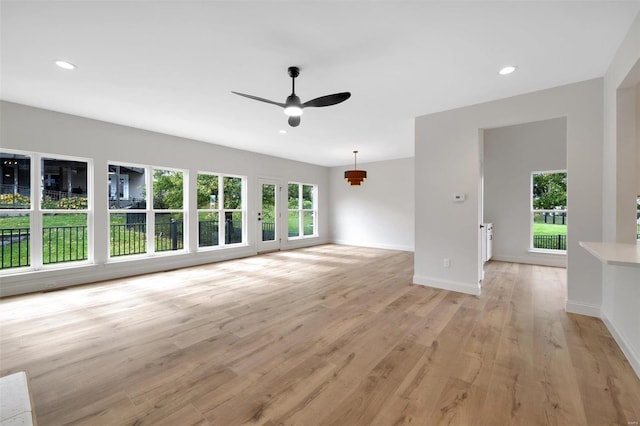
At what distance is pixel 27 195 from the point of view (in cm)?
401

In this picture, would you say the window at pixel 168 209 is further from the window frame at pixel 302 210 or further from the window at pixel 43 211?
the window frame at pixel 302 210

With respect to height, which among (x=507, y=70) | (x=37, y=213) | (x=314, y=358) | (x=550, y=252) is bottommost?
(x=314, y=358)

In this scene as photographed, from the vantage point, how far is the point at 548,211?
580 cm

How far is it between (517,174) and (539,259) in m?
1.91

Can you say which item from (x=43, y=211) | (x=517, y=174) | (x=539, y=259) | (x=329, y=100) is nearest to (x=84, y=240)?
(x=43, y=211)

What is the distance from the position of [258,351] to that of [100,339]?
1570mm

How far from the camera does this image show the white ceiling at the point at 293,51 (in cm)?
200

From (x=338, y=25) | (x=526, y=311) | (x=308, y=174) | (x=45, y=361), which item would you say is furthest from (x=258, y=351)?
(x=308, y=174)

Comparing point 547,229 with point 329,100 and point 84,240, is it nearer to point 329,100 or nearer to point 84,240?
point 329,100

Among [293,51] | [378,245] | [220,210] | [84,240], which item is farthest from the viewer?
[378,245]

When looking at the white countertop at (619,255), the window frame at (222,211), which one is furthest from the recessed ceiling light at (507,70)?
the window frame at (222,211)

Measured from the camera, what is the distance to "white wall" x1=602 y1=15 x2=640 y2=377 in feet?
7.17

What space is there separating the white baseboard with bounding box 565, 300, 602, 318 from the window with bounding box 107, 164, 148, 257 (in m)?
6.73

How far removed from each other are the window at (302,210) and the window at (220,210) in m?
1.87
